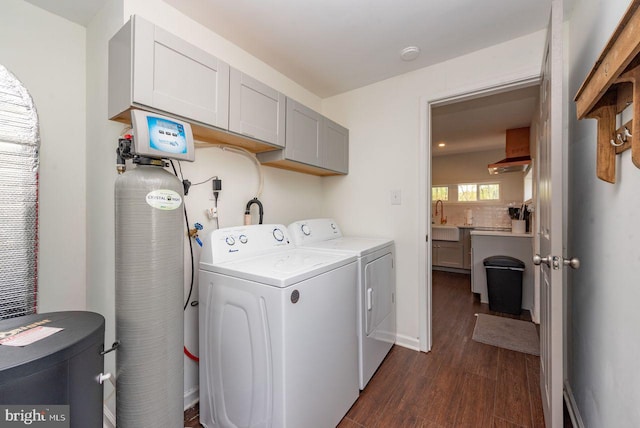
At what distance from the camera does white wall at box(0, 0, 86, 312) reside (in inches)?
55.7

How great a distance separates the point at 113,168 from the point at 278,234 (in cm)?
103

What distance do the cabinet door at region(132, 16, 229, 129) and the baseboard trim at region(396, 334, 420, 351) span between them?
2.24 meters

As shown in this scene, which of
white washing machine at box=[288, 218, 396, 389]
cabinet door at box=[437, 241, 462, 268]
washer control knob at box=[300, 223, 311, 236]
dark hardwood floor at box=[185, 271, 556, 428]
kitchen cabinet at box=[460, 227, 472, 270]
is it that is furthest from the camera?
cabinet door at box=[437, 241, 462, 268]

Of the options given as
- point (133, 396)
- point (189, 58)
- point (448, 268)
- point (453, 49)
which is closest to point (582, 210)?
point (453, 49)

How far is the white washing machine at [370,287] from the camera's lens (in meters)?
1.72

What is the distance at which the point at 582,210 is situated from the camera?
4.63 ft

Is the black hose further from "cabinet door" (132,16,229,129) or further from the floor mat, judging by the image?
the floor mat

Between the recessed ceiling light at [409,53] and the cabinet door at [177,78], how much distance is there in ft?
4.45

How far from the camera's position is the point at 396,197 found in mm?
2393

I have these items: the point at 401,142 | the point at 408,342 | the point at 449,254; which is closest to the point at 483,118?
the point at 401,142

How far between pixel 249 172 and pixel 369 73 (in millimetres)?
1403

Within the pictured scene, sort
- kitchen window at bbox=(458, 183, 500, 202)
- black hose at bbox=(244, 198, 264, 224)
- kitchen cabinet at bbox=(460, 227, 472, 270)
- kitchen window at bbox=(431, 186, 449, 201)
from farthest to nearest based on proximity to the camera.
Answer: kitchen window at bbox=(431, 186, 449, 201), kitchen window at bbox=(458, 183, 500, 202), kitchen cabinet at bbox=(460, 227, 472, 270), black hose at bbox=(244, 198, 264, 224)

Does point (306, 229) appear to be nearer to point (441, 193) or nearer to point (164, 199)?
point (164, 199)

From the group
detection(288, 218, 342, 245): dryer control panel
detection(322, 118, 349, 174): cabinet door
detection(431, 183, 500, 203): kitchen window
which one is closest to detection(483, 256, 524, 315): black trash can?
detection(288, 218, 342, 245): dryer control panel
